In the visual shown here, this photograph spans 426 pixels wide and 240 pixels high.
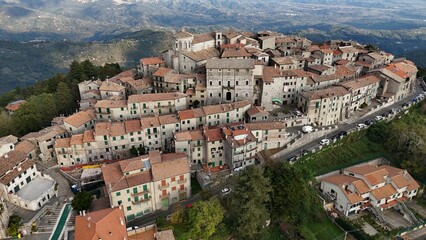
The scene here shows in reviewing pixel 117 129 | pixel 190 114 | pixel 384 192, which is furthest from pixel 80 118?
pixel 384 192

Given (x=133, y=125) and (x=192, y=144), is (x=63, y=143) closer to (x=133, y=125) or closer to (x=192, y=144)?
(x=133, y=125)

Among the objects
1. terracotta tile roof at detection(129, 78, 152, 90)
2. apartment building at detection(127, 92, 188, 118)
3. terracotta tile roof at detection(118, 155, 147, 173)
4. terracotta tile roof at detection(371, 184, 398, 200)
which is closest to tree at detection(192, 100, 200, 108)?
apartment building at detection(127, 92, 188, 118)

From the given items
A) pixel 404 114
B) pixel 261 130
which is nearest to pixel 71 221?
pixel 261 130

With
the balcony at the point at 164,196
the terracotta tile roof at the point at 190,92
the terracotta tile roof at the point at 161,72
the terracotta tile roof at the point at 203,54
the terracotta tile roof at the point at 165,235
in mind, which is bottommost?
the balcony at the point at 164,196

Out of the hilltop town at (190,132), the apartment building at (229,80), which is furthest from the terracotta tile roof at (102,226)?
the apartment building at (229,80)

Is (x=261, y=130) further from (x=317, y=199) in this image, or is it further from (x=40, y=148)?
(x=40, y=148)

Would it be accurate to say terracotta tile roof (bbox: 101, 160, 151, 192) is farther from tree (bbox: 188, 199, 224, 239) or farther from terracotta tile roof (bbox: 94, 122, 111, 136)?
terracotta tile roof (bbox: 94, 122, 111, 136)

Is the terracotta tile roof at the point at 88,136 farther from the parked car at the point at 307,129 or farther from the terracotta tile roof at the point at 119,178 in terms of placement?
the parked car at the point at 307,129
